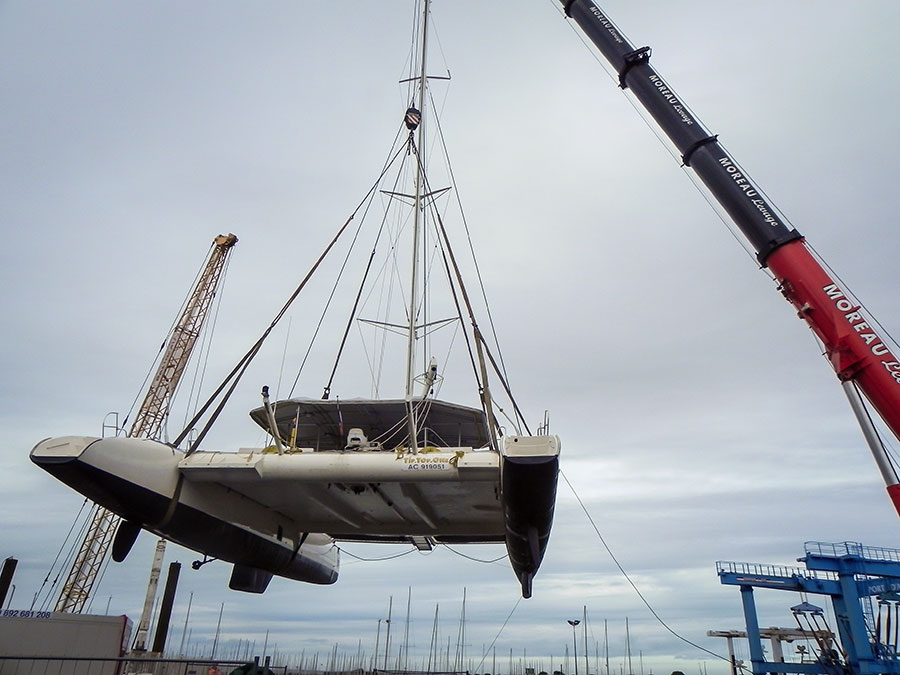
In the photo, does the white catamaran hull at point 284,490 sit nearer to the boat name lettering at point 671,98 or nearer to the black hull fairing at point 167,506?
the black hull fairing at point 167,506

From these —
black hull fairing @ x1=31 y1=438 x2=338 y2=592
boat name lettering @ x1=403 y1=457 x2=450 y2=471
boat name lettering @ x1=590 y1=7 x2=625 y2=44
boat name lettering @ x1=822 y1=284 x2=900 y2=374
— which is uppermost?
boat name lettering @ x1=590 y1=7 x2=625 y2=44

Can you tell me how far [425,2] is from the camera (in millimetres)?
13180

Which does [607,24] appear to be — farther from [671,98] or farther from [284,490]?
[284,490]

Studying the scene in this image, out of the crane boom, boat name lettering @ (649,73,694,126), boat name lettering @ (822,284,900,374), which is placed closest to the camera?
boat name lettering @ (822,284,900,374)

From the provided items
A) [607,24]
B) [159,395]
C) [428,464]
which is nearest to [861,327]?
[428,464]

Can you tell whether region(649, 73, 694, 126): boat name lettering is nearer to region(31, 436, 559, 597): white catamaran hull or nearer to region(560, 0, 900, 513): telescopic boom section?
region(560, 0, 900, 513): telescopic boom section

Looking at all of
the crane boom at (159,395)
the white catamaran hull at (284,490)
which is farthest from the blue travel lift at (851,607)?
the crane boom at (159,395)

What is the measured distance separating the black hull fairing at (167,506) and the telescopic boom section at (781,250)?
8093 millimetres

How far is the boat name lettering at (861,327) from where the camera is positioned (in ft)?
21.0

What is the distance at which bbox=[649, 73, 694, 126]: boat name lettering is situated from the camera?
891 centimetres

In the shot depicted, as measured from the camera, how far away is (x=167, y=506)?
7.25 m

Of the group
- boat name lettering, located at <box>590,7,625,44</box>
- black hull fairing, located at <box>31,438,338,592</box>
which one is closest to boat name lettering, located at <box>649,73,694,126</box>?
boat name lettering, located at <box>590,7,625,44</box>

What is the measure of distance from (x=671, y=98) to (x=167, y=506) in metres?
9.30

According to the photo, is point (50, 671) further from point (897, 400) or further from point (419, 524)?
point (897, 400)
